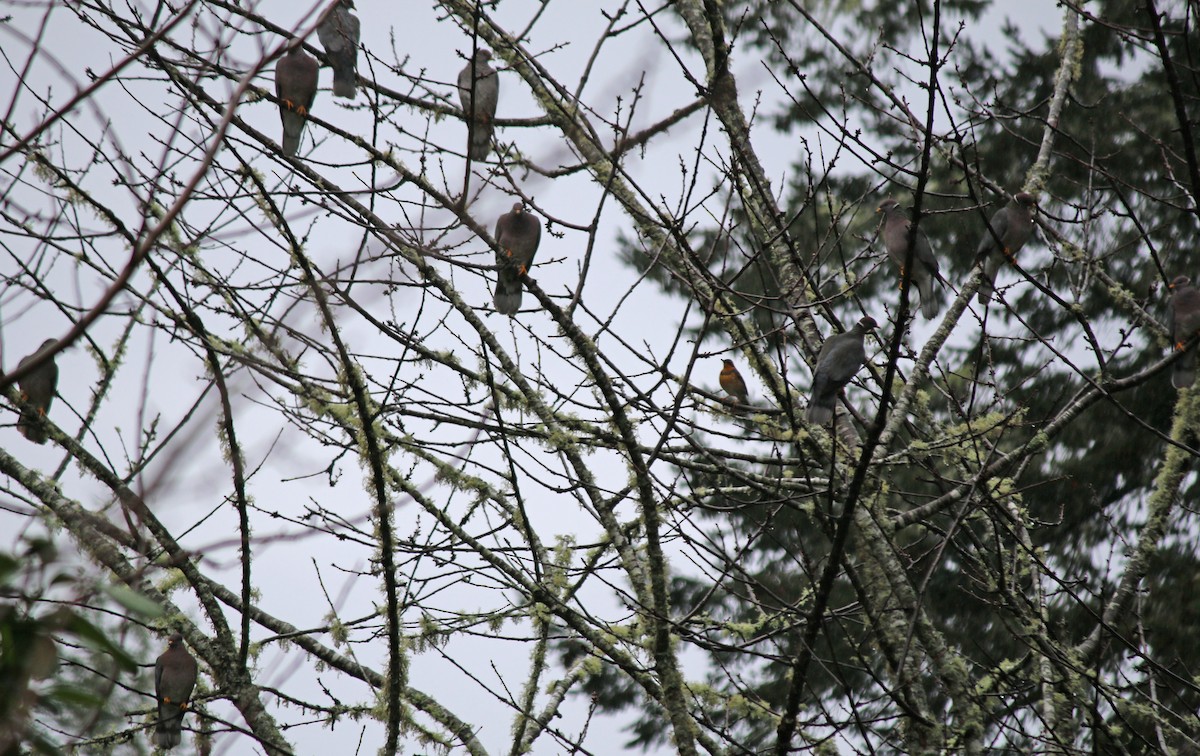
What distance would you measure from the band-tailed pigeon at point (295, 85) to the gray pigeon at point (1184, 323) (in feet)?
15.7

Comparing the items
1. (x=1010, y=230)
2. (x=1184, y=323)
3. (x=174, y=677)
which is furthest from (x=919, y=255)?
(x=174, y=677)

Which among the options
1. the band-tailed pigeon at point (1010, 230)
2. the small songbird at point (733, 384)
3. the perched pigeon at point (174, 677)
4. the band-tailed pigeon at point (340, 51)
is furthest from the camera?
the small songbird at point (733, 384)

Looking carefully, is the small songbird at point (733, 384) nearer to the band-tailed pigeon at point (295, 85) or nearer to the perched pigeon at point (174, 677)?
the band-tailed pigeon at point (295, 85)

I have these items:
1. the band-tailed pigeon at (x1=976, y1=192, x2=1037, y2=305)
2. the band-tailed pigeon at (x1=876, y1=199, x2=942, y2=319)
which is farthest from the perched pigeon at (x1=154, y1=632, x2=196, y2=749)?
the band-tailed pigeon at (x1=976, y1=192, x2=1037, y2=305)

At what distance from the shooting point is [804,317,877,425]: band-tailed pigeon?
3.93 m

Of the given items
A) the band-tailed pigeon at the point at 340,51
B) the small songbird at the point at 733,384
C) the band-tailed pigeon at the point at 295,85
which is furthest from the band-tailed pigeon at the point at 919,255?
the band-tailed pigeon at the point at 295,85

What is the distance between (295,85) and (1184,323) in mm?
5115

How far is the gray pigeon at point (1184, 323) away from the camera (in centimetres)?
518

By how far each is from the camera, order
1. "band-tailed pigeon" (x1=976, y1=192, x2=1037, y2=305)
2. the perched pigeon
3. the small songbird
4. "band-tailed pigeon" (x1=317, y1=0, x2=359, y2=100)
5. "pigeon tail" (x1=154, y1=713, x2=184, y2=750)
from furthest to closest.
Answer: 1. the small songbird
2. "band-tailed pigeon" (x1=317, y1=0, x2=359, y2=100)
3. "band-tailed pigeon" (x1=976, y1=192, x2=1037, y2=305)
4. the perched pigeon
5. "pigeon tail" (x1=154, y1=713, x2=184, y2=750)

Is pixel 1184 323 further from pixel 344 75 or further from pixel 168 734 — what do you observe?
pixel 168 734

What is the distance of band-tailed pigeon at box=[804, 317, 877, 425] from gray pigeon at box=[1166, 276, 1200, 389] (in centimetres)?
213

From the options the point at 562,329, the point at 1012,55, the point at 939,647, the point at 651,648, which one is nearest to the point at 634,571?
the point at 651,648

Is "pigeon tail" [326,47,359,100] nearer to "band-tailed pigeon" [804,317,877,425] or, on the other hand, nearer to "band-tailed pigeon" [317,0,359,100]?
"band-tailed pigeon" [317,0,359,100]

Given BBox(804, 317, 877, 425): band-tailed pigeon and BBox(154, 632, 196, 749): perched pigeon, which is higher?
BBox(804, 317, 877, 425): band-tailed pigeon
